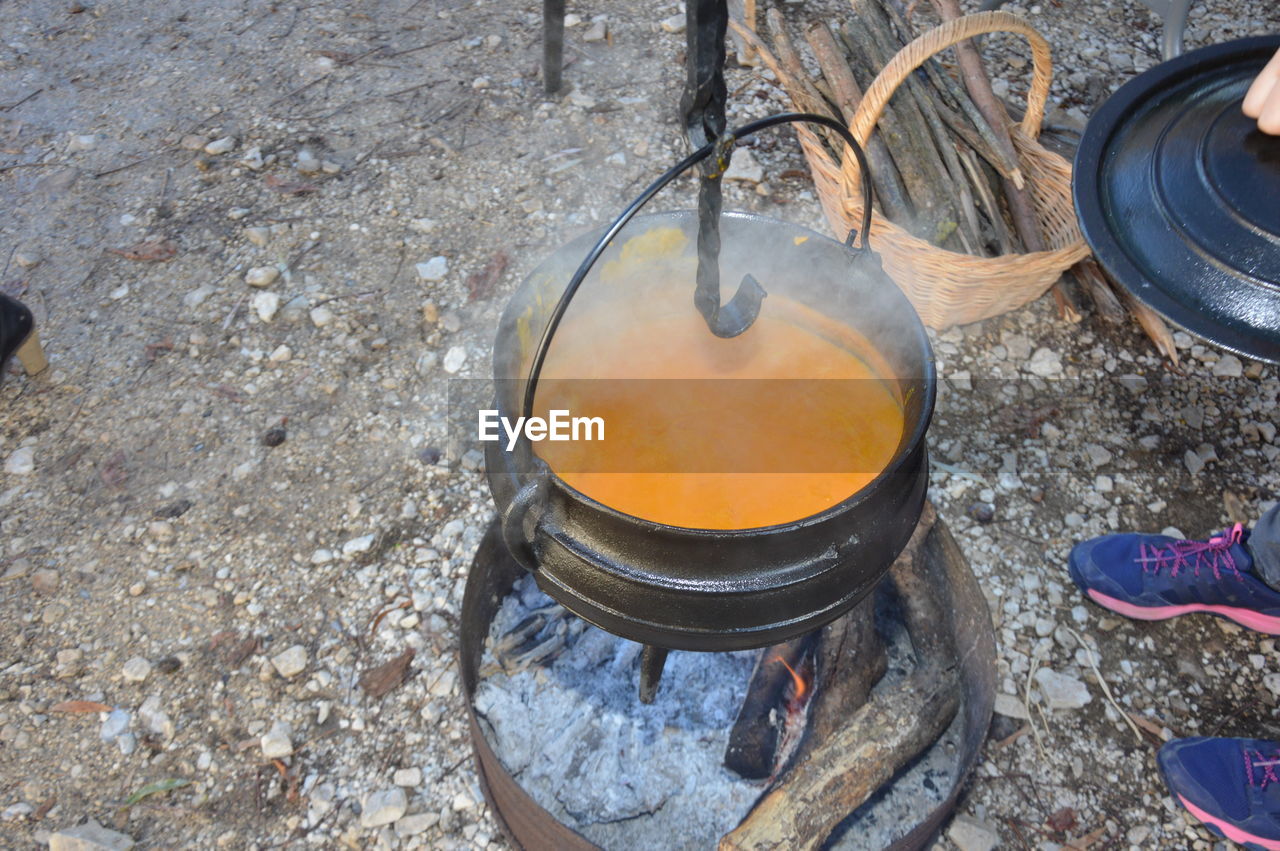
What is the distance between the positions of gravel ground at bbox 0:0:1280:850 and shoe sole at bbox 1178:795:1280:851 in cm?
5

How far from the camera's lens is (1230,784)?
234cm

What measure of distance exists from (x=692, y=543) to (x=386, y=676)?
143 centimetres

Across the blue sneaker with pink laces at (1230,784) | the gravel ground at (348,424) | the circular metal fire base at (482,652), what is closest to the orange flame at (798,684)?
the circular metal fire base at (482,652)

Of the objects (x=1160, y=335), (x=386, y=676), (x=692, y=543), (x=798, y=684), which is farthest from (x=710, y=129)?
(x=1160, y=335)

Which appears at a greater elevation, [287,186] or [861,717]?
[287,186]

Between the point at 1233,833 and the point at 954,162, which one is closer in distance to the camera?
the point at 1233,833

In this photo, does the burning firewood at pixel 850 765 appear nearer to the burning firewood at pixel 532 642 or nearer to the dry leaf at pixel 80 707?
the burning firewood at pixel 532 642

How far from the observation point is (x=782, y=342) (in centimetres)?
229

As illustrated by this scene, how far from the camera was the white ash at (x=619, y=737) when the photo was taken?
231 cm

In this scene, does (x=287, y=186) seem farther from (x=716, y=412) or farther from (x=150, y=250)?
(x=716, y=412)

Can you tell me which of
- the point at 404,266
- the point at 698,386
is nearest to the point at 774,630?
the point at 698,386

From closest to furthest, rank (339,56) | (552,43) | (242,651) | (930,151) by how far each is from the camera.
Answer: (242,651)
(930,151)
(552,43)
(339,56)

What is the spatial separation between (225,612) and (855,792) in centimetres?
193

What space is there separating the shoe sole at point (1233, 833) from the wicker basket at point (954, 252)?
1.77 metres
